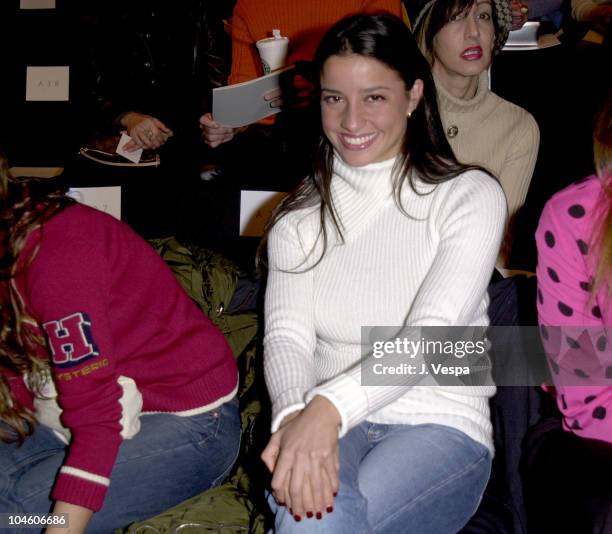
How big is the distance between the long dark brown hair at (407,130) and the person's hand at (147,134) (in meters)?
0.77

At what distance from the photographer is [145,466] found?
122 cm

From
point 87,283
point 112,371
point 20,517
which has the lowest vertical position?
point 20,517

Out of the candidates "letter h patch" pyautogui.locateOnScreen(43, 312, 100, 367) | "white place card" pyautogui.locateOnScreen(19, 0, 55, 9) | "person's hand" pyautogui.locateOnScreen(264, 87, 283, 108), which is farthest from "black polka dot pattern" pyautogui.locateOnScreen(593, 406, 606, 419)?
"white place card" pyautogui.locateOnScreen(19, 0, 55, 9)

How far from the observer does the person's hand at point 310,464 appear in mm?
1065

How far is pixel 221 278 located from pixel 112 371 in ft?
1.63

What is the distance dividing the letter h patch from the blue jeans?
23 centimetres

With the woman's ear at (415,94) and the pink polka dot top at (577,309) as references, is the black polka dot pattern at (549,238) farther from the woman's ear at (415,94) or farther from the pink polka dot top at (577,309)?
the woman's ear at (415,94)

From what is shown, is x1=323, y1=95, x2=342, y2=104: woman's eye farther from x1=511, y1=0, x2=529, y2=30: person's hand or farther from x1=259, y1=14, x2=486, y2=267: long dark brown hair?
x1=511, y1=0, x2=529, y2=30: person's hand

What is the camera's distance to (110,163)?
1.98 m

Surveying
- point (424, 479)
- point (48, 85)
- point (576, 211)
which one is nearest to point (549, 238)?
point (576, 211)

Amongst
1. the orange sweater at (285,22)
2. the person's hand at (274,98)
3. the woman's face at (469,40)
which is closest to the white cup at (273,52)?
the person's hand at (274,98)

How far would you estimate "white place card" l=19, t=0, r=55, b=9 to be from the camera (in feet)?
7.75

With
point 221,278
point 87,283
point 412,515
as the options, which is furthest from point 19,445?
point 412,515

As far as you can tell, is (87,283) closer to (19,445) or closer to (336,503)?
(19,445)
